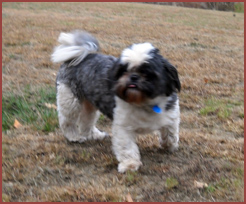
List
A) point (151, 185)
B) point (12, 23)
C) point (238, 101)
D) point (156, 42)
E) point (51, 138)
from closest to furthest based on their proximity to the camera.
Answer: point (151, 185)
point (51, 138)
point (238, 101)
point (156, 42)
point (12, 23)

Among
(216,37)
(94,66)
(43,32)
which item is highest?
(94,66)

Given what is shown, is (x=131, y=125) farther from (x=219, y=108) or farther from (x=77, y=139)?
(x=219, y=108)

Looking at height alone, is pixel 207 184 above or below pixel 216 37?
above

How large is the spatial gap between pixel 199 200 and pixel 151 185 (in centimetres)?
47

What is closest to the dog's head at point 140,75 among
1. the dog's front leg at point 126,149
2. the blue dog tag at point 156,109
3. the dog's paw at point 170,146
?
the blue dog tag at point 156,109

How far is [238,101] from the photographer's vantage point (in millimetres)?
5984

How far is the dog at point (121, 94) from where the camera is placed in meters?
3.53

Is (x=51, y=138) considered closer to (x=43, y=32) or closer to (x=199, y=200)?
(x=199, y=200)

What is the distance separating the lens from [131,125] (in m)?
3.86

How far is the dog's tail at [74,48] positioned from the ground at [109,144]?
0.95 metres

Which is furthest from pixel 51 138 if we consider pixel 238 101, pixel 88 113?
pixel 238 101

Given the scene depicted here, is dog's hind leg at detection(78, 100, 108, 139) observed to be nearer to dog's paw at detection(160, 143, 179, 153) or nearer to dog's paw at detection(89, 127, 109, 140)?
dog's paw at detection(89, 127, 109, 140)

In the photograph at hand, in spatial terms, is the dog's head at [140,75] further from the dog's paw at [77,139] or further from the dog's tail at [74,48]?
the dog's paw at [77,139]

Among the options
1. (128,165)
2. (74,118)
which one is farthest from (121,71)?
(74,118)
